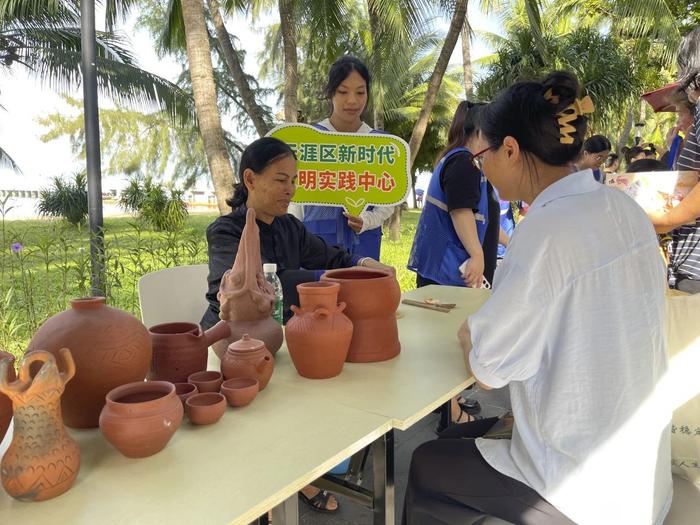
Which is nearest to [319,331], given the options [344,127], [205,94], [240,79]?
[344,127]

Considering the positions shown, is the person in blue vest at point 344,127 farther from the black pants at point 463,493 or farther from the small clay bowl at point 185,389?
the small clay bowl at point 185,389

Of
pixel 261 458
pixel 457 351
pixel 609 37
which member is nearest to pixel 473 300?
pixel 457 351

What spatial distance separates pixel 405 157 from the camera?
285cm

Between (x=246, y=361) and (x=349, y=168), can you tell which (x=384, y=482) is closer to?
(x=246, y=361)

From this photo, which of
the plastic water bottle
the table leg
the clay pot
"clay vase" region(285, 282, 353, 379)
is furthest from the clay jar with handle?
the plastic water bottle

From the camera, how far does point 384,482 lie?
4.74 ft

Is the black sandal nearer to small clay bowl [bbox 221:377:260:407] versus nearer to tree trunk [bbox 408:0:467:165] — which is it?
small clay bowl [bbox 221:377:260:407]

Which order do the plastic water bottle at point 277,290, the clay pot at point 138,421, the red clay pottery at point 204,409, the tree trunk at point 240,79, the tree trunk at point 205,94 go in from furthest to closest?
the tree trunk at point 240,79 → the tree trunk at point 205,94 → the plastic water bottle at point 277,290 → the red clay pottery at point 204,409 → the clay pot at point 138,421

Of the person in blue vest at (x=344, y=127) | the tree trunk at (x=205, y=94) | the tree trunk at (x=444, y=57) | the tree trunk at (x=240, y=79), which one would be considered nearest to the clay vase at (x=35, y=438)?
the person in blue vest at (x=344, y=127)

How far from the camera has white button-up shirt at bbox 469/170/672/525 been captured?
117 cm

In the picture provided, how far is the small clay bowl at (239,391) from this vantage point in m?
1.20

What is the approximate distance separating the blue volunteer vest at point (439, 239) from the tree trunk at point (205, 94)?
2447 millimetres

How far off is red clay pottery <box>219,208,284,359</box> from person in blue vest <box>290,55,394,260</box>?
132 centimetres

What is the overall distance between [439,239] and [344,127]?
85 cm
